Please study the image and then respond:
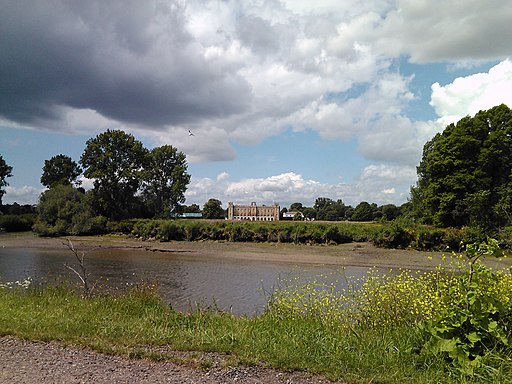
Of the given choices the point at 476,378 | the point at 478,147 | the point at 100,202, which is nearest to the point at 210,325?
the point at 476,378

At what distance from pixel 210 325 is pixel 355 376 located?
3.31m

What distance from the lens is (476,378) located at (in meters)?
5.03

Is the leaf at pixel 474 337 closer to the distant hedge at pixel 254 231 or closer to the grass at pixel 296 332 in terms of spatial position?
the grass at pixel 296 332

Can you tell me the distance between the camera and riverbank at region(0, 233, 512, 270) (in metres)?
34.7

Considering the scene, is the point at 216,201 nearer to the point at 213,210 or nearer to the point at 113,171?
the point at 213,210

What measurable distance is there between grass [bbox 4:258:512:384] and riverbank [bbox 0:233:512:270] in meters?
24.9

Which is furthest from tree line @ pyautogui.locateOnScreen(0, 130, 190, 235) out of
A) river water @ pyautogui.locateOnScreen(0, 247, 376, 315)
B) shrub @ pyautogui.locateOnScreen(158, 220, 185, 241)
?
river water @ pyautogui.locateOnScreen(0, 247, 376, 315)

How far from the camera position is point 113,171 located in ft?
216

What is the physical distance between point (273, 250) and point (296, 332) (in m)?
36.2

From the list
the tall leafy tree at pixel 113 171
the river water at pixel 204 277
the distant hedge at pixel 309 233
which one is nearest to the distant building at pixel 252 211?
the tall leafy tree at pixel 113 171

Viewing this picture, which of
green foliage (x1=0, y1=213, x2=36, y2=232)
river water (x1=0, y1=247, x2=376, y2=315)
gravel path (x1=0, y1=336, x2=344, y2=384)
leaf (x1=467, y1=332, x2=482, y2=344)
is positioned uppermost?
green foliage (x1=0, y1=213, x2=36, y2=232)

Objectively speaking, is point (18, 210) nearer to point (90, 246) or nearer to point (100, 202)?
point (100, 202)

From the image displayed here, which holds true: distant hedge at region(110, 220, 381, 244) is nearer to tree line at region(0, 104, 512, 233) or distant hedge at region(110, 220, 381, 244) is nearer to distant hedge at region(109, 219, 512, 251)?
distant hedge at region(109, 219, 512, 251)

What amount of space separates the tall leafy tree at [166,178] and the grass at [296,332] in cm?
6625
